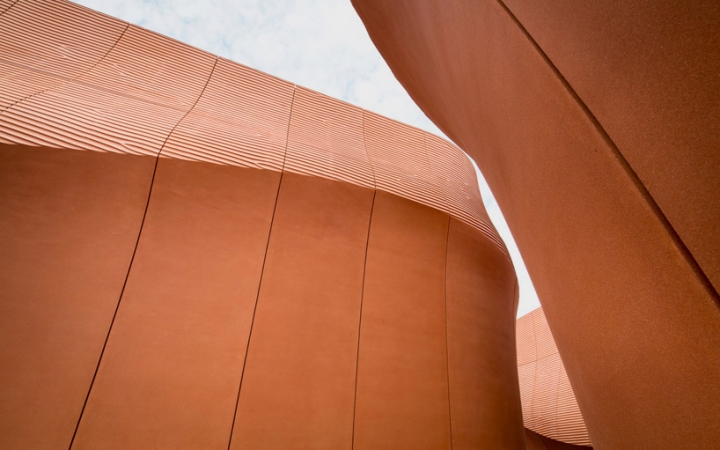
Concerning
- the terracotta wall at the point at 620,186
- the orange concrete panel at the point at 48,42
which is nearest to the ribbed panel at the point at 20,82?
the orange concrete panel at the point at 48,42

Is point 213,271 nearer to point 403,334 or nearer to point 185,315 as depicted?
point 185,315

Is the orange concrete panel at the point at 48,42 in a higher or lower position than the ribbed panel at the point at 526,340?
higher

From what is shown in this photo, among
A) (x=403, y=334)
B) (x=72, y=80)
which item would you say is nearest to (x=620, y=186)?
(x=403, y=334)

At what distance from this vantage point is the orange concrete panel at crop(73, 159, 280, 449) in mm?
4469

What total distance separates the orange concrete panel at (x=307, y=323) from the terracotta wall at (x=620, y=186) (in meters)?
2.93

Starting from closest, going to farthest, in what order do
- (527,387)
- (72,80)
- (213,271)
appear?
(213,271), (72,80), (527,387)

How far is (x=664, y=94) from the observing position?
1.38 meters

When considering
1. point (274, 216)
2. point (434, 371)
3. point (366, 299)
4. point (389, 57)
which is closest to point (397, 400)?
point (434, 371)

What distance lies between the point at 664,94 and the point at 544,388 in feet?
47.1

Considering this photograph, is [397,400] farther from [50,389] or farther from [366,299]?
[50,389]

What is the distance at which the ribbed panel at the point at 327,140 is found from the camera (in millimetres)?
6066

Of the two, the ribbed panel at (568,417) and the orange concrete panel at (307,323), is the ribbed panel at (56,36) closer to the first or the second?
the orange concrete panel at (307,323)

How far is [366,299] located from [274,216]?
168 cm

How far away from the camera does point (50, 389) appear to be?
4.25 metres
